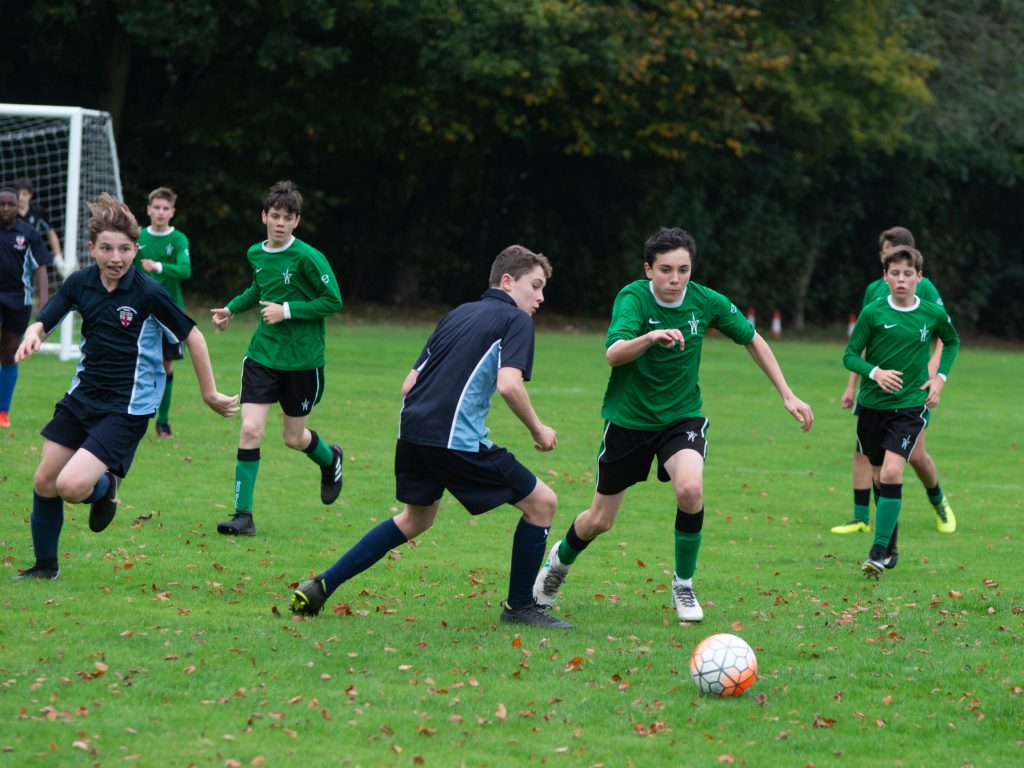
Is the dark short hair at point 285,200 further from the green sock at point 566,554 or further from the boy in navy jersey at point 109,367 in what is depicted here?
the green sock at point 566,554

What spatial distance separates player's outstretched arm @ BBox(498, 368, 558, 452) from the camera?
21.5 ft

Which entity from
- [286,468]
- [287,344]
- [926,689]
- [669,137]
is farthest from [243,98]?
[926,689]

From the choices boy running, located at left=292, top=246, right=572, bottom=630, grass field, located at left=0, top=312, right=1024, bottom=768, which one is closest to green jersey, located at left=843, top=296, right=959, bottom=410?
grass field, located at left=0, top=312, right=1024, bottom=768

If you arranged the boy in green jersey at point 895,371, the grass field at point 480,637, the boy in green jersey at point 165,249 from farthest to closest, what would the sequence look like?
the boy in green jersey at point 165,249 → the boy in green jersey at point 895,371 → the grass field at point 480,637

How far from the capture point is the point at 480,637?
6840 millimetres

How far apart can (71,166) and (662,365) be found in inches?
506

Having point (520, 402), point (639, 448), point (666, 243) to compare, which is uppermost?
point (666, 243)

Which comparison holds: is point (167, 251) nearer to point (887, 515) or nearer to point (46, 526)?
point (46, 526)

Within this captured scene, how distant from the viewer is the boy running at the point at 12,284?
13.4 m

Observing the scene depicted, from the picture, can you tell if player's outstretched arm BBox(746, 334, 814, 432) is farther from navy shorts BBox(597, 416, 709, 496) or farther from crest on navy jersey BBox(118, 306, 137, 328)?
crest on navy jersey BBox(118, 306, 137, 328)

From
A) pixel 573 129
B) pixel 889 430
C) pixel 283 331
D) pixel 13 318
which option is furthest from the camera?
pixel 573 129

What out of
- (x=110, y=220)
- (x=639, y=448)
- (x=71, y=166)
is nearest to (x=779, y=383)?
(x=639, y=448)

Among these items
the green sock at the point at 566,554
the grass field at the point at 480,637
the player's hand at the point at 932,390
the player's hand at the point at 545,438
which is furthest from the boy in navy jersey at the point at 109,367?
the player's hand at the point at 932,390

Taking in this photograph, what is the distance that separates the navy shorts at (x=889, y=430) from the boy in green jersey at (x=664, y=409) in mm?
2076
